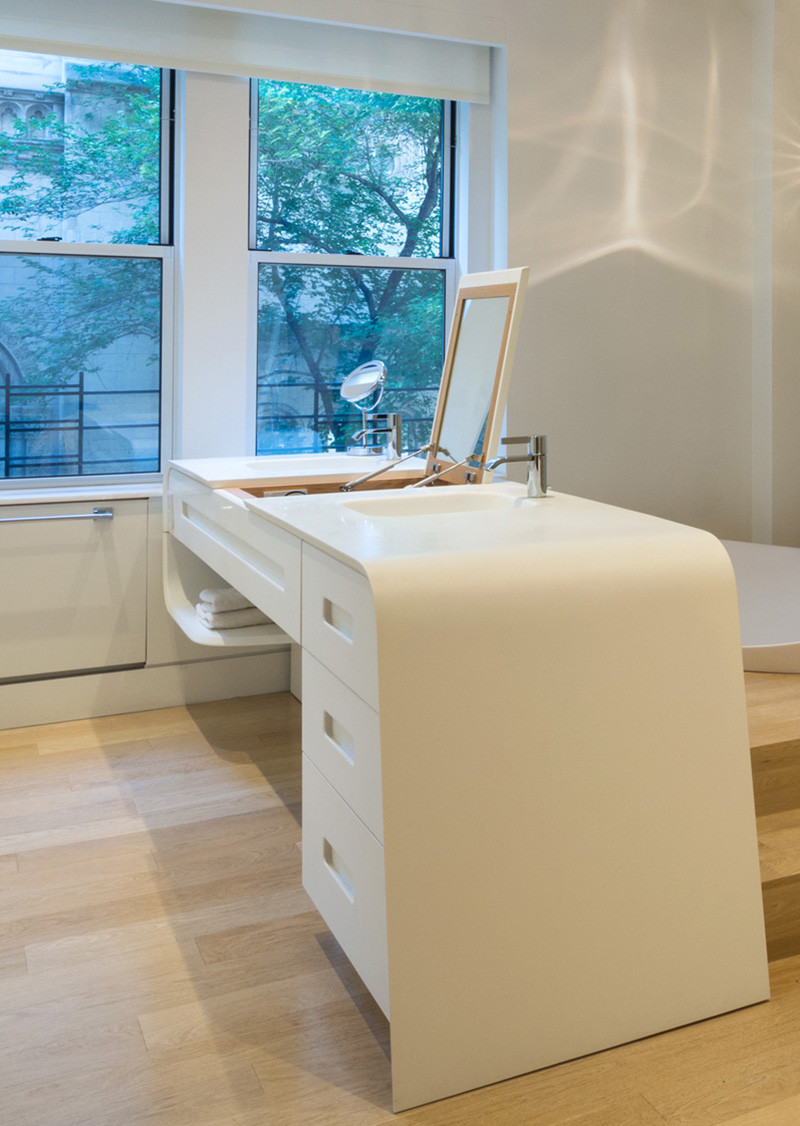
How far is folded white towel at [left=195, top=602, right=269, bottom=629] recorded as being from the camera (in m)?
2.88

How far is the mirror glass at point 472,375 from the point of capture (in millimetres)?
2377

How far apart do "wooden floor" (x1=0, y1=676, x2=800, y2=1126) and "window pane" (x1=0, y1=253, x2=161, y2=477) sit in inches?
40.4

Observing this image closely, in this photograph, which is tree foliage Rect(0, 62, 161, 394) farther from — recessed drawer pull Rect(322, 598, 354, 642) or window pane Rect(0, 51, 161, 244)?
recessed drawer pull Rect(322, 598, 354, 642)

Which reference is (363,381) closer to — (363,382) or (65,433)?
(363,382)

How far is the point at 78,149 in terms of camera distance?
3080 mm

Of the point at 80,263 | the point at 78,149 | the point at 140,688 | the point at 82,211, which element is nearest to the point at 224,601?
the point at 140,688

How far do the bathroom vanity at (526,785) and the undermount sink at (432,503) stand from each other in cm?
28

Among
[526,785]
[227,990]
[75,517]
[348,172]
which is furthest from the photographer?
[348,172]

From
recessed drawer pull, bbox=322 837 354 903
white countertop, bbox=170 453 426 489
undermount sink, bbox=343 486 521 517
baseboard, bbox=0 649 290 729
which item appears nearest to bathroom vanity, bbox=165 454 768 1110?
recessed drawer pull, bbox=322 837 354 903

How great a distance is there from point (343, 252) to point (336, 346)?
306mm

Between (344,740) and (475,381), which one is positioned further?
(475,381)

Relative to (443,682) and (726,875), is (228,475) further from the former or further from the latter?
(726,875)

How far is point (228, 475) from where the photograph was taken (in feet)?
8.64

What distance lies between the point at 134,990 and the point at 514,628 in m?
0.93
